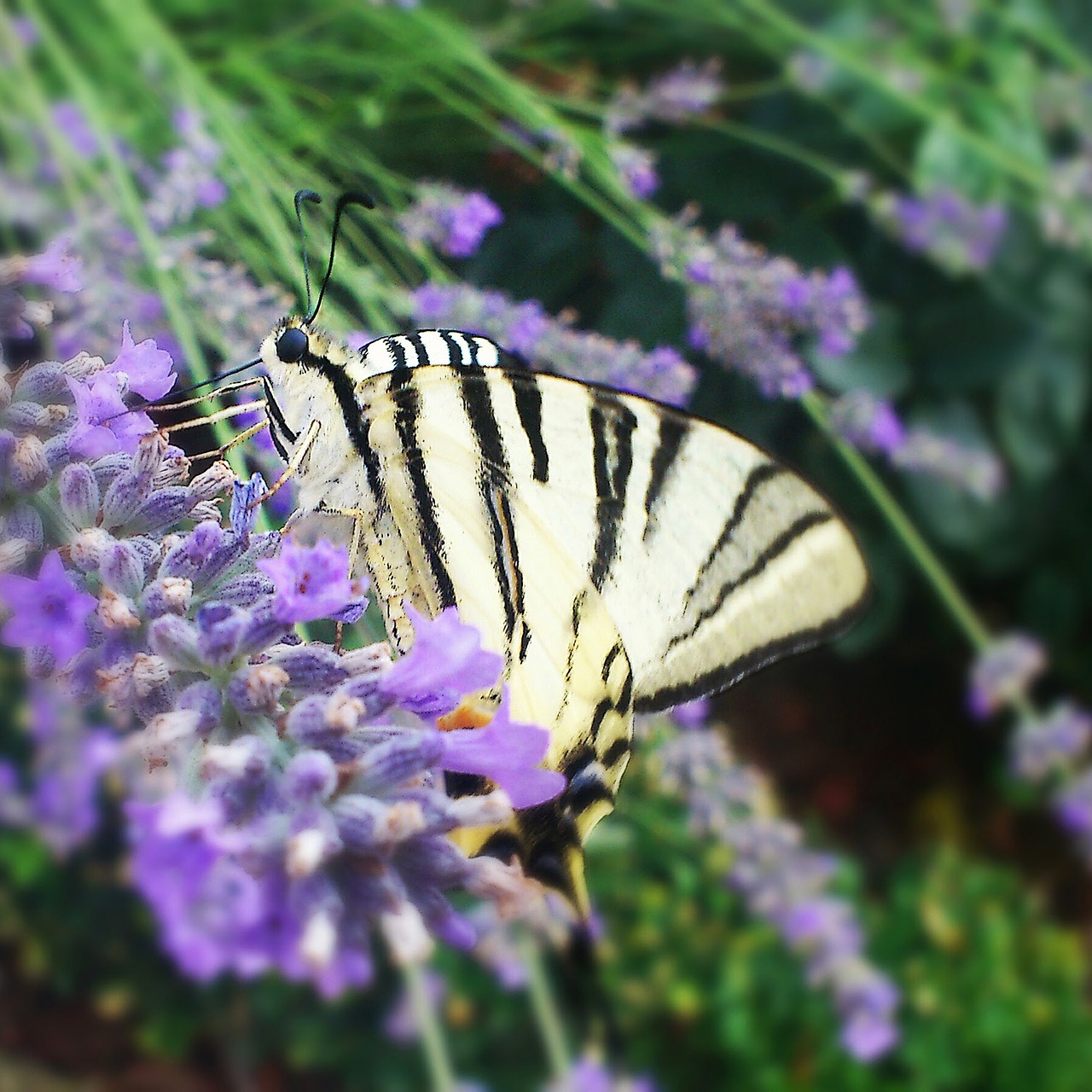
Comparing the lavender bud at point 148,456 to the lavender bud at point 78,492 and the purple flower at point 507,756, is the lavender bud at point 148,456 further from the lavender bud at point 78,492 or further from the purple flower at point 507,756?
the purple flower at point 507,756

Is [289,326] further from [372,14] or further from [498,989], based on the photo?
[498,989]

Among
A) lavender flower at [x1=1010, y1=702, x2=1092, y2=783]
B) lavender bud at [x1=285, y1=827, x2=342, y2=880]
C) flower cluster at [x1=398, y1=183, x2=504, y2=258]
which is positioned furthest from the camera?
lavender flower at [x1=1010, y1=702, x2=1092, y2=783]

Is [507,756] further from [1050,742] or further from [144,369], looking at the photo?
[1050,742]

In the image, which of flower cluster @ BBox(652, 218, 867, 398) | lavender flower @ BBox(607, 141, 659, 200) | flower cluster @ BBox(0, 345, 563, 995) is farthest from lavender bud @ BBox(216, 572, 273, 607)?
lavender flower @ BBox(607, 141, 659, 200)

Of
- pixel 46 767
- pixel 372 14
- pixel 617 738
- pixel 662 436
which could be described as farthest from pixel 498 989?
pixel 372 14

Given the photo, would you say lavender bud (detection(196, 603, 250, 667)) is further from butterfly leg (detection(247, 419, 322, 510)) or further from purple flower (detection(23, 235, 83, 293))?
purple flower (detection(23, 235, 83, 293))

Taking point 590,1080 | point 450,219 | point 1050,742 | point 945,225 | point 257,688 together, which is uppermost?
point 945,225

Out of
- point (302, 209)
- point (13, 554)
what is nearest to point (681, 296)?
point (302, 209)
